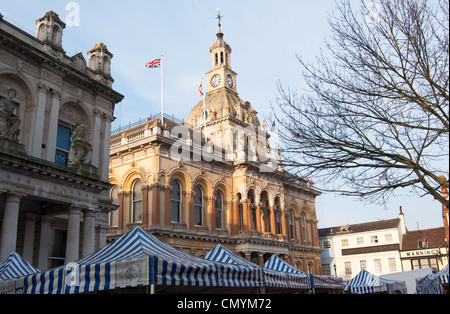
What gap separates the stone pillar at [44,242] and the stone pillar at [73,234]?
1.79 meters

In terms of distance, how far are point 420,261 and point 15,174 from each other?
4890cm

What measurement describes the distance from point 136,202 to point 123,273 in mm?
21572

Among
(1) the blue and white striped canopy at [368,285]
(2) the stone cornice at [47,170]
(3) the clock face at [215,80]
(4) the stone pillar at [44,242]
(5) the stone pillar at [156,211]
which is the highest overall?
(3) the clock face at [215,80]

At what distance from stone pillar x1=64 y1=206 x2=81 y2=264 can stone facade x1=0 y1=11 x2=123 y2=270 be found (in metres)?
0.04

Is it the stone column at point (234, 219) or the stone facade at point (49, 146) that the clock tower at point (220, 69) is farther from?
the stone facade at point (49, 146)

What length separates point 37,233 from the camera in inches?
697

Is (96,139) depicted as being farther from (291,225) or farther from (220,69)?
(291,225)

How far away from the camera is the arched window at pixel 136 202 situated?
2912 centimetres

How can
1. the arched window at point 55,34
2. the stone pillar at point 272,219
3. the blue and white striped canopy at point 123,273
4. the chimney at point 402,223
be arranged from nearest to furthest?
the blue and white striped canopy at point 123,273, the arched window at point 55,34, the stone pillar at point 272,219, the chimney at point 402,223

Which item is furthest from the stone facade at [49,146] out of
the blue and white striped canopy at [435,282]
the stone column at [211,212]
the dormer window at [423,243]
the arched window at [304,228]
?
the dormer window at [423,243]

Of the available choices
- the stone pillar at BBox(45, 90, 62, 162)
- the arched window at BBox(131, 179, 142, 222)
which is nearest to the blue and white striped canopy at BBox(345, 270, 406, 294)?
the arched window at BBox(131, 179, 142, 222)

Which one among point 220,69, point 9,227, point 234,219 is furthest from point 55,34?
point 220,69

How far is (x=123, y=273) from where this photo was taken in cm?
829

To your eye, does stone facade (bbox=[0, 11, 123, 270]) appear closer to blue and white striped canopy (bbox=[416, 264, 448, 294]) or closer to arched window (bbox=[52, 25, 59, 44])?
arched window (bbox=[52, 25, 59, 44])
